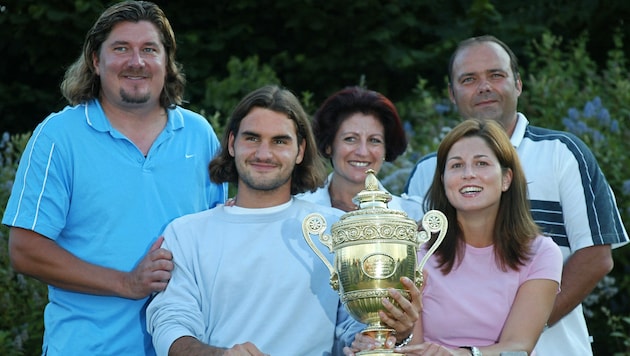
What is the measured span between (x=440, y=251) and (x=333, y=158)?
1.25 meters

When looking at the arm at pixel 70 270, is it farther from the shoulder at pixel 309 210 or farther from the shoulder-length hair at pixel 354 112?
the shoulder-length hair at pixel 354 112

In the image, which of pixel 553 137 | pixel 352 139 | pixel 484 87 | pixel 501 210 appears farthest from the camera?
pixel 352 139

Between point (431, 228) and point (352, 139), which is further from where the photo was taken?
point (352, 139)

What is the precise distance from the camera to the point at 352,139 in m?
5.96

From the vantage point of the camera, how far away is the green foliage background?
9766 mm

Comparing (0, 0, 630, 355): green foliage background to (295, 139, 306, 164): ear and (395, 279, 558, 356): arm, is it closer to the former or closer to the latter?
(295, 139, 306, 164): ear

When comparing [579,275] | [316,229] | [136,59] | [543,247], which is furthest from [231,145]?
[579,275]

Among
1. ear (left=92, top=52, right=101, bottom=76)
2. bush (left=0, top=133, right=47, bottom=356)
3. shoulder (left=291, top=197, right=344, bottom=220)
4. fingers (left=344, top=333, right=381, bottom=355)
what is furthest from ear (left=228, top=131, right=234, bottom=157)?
bush (left=0, top=133, right=47, bottom=356)

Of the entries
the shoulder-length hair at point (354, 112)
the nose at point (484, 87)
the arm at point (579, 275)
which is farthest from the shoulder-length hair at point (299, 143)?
the arm at point (579, 275)

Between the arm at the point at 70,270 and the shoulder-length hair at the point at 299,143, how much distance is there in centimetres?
48

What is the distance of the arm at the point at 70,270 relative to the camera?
16.2 ft

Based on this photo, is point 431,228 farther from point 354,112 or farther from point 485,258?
point 354,112

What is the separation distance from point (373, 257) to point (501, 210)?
79 centimetres

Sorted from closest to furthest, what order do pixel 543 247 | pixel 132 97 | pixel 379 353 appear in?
pixel 379 353 → pixel 543 247 → pixel 132 97
